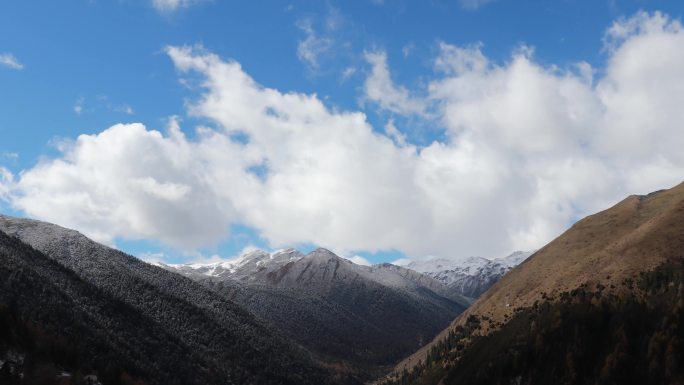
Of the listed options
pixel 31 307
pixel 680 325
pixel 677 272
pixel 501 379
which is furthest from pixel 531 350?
pixel 31 307

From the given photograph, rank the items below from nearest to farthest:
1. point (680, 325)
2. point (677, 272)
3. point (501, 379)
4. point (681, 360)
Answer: point (681, 360) → point (680, 325) → point (501, 379) → point (677, 272)

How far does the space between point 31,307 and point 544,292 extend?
178 m

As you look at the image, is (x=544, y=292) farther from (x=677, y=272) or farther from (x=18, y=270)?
(x=18, y=270)

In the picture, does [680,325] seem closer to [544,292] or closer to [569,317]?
[569,317]

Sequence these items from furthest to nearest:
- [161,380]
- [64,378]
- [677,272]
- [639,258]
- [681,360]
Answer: [161,380] → [639,258] → [677,272] → [681,360] → [64,378]

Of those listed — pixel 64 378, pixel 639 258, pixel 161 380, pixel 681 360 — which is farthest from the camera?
pixel 161 380

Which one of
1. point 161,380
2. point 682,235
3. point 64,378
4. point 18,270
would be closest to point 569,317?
point 682,235

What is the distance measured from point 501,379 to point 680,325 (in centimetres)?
4598

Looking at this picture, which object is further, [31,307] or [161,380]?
[161,380]

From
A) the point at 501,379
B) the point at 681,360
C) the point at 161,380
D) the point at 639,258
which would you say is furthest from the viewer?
the point at 161,380

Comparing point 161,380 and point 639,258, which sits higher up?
point 639,258

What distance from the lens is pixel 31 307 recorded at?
162 meters

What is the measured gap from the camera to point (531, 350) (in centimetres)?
14450

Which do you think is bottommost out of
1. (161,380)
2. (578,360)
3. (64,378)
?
(161,380)
